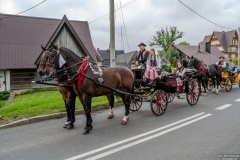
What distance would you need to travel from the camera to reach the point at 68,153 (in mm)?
4895

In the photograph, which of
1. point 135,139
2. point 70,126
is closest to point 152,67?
point 135,139

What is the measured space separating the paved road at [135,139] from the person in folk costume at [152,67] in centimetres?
132

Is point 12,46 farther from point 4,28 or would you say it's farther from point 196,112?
point 196,112

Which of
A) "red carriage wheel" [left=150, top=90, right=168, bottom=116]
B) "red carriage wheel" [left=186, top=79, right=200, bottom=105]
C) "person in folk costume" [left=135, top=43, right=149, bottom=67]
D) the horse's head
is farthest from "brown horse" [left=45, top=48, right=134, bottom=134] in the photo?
the horse's head

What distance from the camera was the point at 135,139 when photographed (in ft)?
18.4

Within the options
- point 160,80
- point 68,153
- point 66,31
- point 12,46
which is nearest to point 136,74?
point 160,80

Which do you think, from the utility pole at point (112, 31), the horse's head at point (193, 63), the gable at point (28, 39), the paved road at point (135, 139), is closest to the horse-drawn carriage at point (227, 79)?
the horse's head at point (193, 63)

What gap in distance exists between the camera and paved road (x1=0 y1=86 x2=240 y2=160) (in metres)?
4.74

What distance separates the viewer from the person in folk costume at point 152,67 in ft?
27.0

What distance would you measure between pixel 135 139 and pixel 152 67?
333cm

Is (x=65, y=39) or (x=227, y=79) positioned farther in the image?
(x=65, y=39)

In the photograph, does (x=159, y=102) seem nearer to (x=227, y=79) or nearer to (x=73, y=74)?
(x=73, y=74)

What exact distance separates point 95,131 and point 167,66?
4.90 metres

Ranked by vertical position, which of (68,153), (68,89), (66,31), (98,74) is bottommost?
(68,153)
